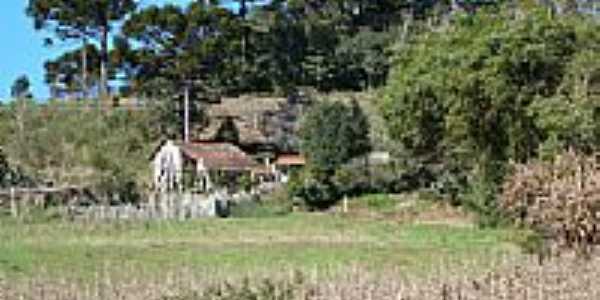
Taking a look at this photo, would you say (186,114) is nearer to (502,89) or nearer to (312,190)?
(312,190)

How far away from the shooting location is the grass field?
87.9 feet

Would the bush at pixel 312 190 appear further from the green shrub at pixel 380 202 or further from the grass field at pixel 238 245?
the grass field at pixel 238 245

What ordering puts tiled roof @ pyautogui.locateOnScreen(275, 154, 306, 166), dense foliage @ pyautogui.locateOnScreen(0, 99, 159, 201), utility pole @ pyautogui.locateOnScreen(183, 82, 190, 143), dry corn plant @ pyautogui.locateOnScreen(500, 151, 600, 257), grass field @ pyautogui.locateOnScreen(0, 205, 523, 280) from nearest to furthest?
dry corn plant @ pyautogui.locateOnScreen(500, 151, 600, 257)
grass field @ pyautogui.locateOnScreen(0, 205, 523, 280)
dense foliage @ pyautogui.locateOnScreen(0, 99, 159, 201)
utility pole @ pyautogui.locateOnScreen(183, 82, 190, 143)
tiled roof @ pyautogui.locateOnScreen(275, 154, 306, 166)

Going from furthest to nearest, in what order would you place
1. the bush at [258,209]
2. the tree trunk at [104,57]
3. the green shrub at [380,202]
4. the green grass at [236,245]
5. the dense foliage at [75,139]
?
the tree trunk at [104,57]
the dense foliage at [75,139]
the green shrub at [380,202]
the bush at [258,209]
the green grass at [236,245]

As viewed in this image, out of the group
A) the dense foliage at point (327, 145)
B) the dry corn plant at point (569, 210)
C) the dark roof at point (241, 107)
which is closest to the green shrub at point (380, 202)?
the dense foliage at point (327, 145)

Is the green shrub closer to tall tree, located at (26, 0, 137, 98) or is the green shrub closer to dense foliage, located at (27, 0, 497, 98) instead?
dense foliage, located at (27, 0, 497, 98)

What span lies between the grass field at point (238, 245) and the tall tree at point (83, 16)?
2090 cm

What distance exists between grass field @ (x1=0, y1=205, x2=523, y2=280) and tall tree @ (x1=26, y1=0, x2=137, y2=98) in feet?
68.6

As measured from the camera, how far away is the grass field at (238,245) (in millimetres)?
26797

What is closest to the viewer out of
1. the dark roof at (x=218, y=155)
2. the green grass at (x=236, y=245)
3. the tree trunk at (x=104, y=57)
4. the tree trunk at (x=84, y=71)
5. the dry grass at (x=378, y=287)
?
the dry grass at (x=378, y=287)

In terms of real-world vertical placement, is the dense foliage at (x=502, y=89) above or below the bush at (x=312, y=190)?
above

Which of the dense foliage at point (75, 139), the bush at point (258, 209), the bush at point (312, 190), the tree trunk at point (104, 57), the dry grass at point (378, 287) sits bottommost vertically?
the bush at point (258, 209)

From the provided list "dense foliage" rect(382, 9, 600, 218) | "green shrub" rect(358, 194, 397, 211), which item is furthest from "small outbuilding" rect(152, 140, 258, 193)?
"dense foliage" rect(382, 9, 600, 218)

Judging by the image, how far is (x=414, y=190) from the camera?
214ft
